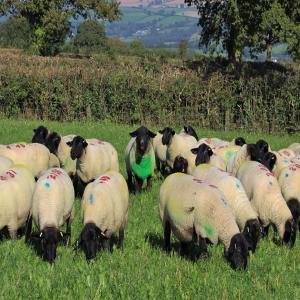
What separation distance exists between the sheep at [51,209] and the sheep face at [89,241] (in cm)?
38

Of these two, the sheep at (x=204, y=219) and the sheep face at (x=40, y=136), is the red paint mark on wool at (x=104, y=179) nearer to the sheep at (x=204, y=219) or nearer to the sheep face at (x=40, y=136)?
the sheep at (x=204, y=219)

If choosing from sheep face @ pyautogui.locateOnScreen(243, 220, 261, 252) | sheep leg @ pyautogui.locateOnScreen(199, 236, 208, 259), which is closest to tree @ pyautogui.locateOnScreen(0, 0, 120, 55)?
sheep face @ pyautogui.locateOnScreen(243, 220, 261, 252)

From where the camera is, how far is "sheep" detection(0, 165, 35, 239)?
8.80 m

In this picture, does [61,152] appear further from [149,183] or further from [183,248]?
[183,248]

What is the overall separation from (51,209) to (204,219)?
94.2 inches

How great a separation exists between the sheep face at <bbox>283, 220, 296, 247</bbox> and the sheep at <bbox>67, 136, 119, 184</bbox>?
199 inches

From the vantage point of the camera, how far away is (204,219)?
25.2ft

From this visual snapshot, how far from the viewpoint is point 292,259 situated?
8.40 metres

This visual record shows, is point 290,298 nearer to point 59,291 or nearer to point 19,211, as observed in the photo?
point 59,291

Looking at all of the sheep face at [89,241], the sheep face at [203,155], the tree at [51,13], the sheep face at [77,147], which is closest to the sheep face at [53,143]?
the sheep face at [77,147]

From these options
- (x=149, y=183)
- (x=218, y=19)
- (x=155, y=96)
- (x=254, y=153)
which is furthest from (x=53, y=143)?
(x=218, y=19)

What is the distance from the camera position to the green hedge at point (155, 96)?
79.4 ft

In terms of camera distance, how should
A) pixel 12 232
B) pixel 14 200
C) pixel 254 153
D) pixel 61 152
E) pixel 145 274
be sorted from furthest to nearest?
pixel 61 152 → pixel 254 153 → pixel 12 232 → pixel 14 200 → pixel 145 274

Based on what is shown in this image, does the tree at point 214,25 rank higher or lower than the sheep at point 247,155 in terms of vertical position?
higher
